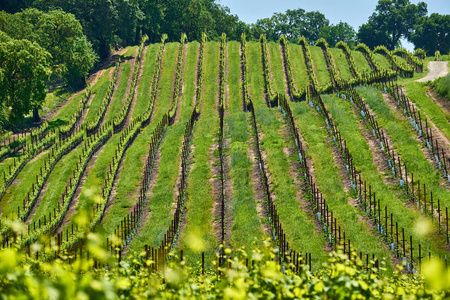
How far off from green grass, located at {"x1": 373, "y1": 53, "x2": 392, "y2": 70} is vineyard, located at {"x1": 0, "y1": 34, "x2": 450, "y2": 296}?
9552 mm

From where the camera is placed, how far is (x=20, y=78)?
67562 mm

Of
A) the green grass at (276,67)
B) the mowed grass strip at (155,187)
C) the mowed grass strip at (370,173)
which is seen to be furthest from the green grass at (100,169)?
the green grass at (276,67)

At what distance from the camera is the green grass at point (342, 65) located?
273 feet

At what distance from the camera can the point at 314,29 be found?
167 metres

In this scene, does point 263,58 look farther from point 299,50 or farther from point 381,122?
point 381,122

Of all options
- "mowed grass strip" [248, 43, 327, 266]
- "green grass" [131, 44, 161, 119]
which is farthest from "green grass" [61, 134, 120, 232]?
"green grass" [131, 44, 161, 119]

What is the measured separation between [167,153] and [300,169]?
15.1 metres

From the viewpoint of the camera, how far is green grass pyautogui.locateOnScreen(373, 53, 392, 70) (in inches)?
3418

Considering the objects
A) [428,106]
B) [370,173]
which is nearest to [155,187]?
Answer: [370,173]

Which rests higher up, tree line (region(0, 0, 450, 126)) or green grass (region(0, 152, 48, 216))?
tree line (region(0, 0, 450, 126))

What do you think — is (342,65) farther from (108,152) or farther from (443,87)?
(108,152)

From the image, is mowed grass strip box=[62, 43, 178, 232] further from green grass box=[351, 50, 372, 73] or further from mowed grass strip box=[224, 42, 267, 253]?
green grass box=[351, 50, 372, 73]

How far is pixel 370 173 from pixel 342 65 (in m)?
52.7

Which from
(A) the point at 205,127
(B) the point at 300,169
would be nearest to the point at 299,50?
(A) the point at 205,127
